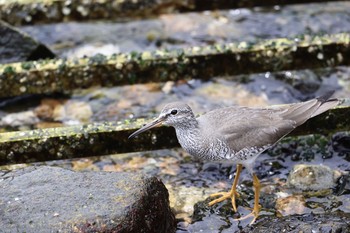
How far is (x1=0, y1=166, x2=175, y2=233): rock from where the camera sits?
15.0 feet

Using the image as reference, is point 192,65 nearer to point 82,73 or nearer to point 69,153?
point 82,73

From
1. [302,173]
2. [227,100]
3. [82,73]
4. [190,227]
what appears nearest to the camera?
[190,227]

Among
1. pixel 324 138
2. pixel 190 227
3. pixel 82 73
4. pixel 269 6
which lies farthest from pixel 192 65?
pixel 269 6

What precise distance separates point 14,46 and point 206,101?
2489 mm

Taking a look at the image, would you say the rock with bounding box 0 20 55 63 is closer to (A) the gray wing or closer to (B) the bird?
(B) the bird

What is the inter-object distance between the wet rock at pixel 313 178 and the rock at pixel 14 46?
3.72 meters

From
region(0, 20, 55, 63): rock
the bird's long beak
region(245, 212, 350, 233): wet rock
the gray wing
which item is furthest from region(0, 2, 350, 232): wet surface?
the bird's long beak

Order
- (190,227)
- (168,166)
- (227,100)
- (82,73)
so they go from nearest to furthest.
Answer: (190,227)
(168,166)
(82,73)
(227,100)

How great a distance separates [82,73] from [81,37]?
85.3 inches

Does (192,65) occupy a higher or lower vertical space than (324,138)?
higher

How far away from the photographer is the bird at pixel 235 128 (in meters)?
5.41

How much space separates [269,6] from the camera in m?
9.56

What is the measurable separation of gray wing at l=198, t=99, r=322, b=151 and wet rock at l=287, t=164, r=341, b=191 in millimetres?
554

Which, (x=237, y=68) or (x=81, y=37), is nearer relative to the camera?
(x=237, y=68)
